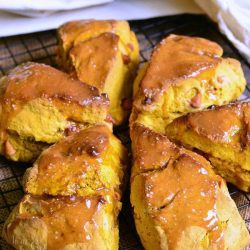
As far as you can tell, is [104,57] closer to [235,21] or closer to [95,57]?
[95,57]

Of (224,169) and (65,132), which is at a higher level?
(65,132)

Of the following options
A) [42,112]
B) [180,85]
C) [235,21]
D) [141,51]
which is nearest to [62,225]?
[42,112]

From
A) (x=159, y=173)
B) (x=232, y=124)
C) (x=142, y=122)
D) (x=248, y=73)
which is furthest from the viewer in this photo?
(x=248, y=73)

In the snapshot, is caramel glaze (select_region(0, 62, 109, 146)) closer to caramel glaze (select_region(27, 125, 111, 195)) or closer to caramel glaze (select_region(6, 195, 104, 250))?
caramel glaze (select_region(27, 125, 111, 195))

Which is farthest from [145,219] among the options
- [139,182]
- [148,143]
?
[148,143]

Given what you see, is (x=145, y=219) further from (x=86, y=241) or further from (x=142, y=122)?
(x=142, y=122)

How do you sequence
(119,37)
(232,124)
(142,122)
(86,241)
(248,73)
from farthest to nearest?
(248,73), (119,37), (142,122), (232,124), (86,241)
